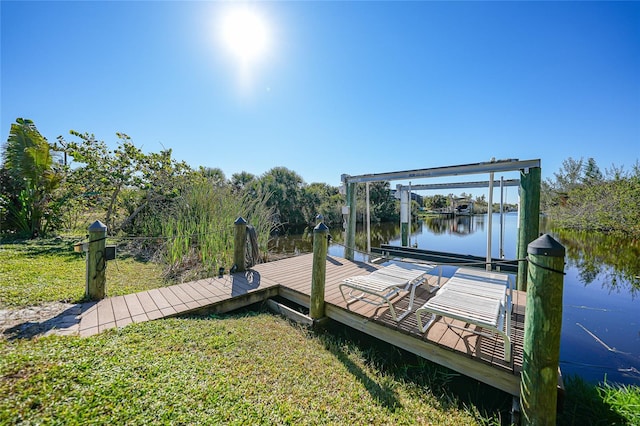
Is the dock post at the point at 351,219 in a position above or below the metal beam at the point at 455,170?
below

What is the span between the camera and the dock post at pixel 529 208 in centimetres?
373

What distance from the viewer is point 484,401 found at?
8.01 feet

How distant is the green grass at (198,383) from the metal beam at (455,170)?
3.43 meters

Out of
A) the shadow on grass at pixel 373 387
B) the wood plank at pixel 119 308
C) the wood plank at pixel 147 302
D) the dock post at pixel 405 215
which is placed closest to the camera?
the shadow on grass at pixel 373 387

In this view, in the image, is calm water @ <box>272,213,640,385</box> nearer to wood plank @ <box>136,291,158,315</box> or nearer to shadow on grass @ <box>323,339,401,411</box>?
shadow on grass @ <box>323,339,401,411</box>

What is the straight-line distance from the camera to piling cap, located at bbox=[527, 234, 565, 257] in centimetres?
159

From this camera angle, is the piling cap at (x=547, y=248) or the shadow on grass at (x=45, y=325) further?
the shadow on grass at (x=45, y=325)

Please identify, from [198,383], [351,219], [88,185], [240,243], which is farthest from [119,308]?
[88,185]

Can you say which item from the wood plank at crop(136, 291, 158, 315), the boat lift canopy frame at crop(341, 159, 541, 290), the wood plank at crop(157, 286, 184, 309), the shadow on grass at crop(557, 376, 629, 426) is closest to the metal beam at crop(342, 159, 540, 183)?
the boat lift canopy frame at crop(341, 159, 541, 290)

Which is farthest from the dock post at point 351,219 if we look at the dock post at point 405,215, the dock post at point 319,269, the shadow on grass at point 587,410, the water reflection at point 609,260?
the water reflection at point 609,260

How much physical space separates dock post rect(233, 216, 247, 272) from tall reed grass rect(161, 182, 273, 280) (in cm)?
61

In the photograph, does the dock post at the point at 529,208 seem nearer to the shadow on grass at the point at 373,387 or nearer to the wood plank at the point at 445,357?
the wood plank at the point at 445,357

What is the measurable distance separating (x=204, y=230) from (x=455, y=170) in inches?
225

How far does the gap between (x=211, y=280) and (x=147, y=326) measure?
1809mm
